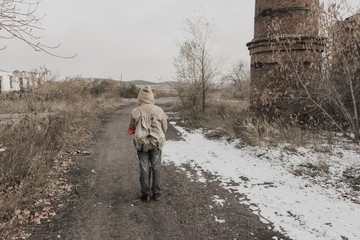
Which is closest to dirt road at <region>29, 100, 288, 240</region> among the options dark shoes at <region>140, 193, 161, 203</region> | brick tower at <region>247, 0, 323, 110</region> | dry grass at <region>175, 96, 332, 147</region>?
dark shoes at <region>140, 193, 161, 203</region>

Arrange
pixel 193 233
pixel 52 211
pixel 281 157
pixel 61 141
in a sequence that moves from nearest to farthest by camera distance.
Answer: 1. pixel 193 233
2. pixel 52 211
3. pixel 281 157
4. pixel 61 141

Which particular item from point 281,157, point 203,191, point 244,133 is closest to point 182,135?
point 244,133

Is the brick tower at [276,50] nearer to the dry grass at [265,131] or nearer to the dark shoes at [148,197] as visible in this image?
the dry grass at [265,131]

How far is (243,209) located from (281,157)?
260 cm

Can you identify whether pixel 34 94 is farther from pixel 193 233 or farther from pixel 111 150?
pixel 193 233

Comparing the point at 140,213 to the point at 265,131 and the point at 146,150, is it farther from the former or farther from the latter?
the point at 265,131

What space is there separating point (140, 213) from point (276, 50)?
6.90 m

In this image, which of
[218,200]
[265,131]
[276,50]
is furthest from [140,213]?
[276,50]

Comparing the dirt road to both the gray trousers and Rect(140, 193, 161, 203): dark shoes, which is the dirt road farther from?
the gray trousers

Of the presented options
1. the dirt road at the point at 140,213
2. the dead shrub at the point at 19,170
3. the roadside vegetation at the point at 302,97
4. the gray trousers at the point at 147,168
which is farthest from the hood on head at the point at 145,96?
the roadside vegetation at the point at 302,97

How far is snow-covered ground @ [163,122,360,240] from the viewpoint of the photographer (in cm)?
342

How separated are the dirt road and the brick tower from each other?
4.23 m

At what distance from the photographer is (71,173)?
219 inches

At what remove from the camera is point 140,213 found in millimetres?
3779
